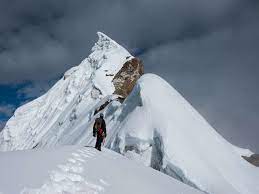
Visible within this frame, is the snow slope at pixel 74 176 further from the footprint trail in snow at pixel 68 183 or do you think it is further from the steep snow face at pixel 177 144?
the steep snow face at pixel 177 144

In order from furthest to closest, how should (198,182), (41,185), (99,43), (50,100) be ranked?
(50,100)
(99,43)
(198,182)
(41,185)

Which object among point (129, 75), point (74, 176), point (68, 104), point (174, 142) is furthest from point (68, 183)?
point (68, 104)

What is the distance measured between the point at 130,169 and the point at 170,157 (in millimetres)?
9292

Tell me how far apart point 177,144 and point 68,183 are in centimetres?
1519

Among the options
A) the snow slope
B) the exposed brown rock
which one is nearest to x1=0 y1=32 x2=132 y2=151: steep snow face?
the exposed brown rock

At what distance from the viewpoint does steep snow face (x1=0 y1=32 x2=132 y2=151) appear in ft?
270

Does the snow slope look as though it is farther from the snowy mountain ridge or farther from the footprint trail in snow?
the snowy mountain ridge

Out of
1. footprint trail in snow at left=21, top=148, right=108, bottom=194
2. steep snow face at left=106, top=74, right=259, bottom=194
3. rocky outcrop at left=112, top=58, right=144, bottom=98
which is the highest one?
rocky outcrop at left=112, top=58, right=144, bottom=98

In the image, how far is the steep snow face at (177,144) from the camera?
2414cm

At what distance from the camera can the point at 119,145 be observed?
1077 inches

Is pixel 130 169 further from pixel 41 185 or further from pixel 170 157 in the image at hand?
pixel 170 157

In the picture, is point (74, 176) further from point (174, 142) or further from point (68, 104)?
point (68, 104)

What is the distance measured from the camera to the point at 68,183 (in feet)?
36.6

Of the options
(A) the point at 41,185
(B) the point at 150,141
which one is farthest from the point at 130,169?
(B) the point at 150,141
